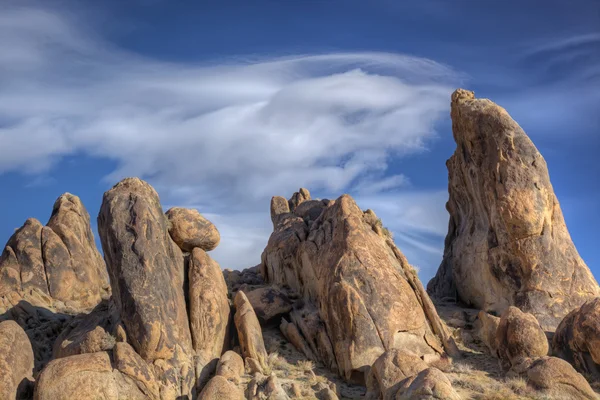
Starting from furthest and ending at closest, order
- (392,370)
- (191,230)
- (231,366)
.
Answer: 1. (191,230)
2. (231,366)
3. (392,370)

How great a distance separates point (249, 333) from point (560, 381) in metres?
12.1

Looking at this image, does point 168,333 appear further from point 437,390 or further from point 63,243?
point 63,243

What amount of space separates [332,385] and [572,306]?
542 inches

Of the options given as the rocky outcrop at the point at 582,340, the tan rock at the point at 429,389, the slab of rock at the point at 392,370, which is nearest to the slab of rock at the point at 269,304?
the slab of rock at the point at 392,370

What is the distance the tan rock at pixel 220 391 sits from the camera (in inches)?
949

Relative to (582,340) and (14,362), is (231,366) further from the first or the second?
(582,340)

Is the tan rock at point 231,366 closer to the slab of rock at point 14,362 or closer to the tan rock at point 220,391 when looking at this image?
the tan rock at point 220,391

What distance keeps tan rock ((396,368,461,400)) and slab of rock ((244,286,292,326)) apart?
1184 cm

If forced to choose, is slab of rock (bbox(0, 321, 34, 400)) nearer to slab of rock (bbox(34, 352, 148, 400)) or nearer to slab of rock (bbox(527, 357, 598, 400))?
slab of rock (bbox(34, 352, 148, 400))

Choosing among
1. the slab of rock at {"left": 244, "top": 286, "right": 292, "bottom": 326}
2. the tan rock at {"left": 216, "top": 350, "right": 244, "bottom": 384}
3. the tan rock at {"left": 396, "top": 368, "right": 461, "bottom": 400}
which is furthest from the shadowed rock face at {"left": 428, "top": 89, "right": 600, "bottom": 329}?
the tan rock at {"left": 216, "top": 350, "right": 244, "bottom": 384}

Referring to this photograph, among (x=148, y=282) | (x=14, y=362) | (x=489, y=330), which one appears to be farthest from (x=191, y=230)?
(x=489, y=330)

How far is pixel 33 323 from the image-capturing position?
35125 millimetres

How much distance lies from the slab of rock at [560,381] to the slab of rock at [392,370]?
13.7ft

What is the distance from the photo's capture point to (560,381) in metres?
25.5
